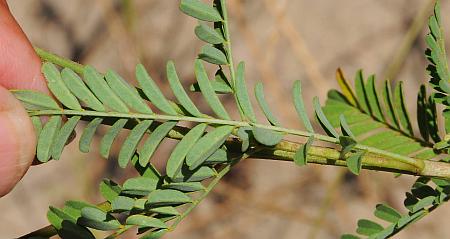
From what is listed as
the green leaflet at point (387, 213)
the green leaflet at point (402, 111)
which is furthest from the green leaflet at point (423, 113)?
the green leaflet at point (387, 213)

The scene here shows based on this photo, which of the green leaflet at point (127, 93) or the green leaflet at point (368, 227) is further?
the green leaflet at point (368, 227)

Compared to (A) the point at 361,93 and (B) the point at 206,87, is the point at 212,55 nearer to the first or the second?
(B) the point at 206,87

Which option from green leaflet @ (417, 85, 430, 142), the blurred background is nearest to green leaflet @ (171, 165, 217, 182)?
green leaflet @ (417, 85, 430, 142)

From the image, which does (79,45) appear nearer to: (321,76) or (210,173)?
(321,76)

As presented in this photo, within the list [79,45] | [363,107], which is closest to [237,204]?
[79,45]

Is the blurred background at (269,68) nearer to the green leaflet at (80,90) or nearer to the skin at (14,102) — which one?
the skin at (14,102)

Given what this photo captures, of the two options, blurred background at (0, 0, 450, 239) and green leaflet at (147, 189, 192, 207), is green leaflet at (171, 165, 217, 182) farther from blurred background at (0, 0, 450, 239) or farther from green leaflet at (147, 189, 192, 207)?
blurred background at (0, 0, 450, 239)

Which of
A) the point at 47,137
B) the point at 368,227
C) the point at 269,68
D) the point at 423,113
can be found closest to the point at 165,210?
the point at 47,137

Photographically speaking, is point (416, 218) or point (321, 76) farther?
point (321, 76)
